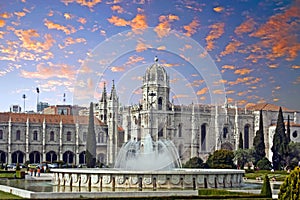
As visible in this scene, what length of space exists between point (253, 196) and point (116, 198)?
16.4 feet

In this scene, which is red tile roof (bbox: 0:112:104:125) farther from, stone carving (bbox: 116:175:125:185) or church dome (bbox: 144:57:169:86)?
stone carving (bbox: 116:175:125:185)

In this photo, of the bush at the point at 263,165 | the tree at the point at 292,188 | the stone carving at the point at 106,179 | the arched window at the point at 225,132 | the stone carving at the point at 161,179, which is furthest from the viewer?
the arched window at the point at 225,132

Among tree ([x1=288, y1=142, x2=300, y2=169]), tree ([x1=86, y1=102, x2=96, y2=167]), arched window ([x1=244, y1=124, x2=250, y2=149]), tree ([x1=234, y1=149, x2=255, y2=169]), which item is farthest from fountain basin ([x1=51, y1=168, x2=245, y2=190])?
arched window ([x1=244, y1=124, x2=250, y2=149])

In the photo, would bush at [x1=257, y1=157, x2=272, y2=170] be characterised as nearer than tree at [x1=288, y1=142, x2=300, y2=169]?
Yes

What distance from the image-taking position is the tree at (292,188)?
13.0 meters

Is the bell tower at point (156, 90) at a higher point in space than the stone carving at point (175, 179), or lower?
higher

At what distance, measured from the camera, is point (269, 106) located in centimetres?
7469

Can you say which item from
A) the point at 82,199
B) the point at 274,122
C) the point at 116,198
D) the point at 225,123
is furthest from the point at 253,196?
the point at 274,122

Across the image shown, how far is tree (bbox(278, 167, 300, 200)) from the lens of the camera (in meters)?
13.0

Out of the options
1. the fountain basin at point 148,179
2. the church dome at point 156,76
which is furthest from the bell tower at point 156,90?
the fountain basin at point 148,179

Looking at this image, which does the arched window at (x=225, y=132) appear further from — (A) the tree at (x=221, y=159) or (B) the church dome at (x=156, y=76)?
(A) the tree at (x=221, y=159)

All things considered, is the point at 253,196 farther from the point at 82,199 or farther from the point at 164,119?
the point at 164,119

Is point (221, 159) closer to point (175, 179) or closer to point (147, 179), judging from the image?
point (175, 179)

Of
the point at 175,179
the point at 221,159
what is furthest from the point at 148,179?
the point at 221,159
